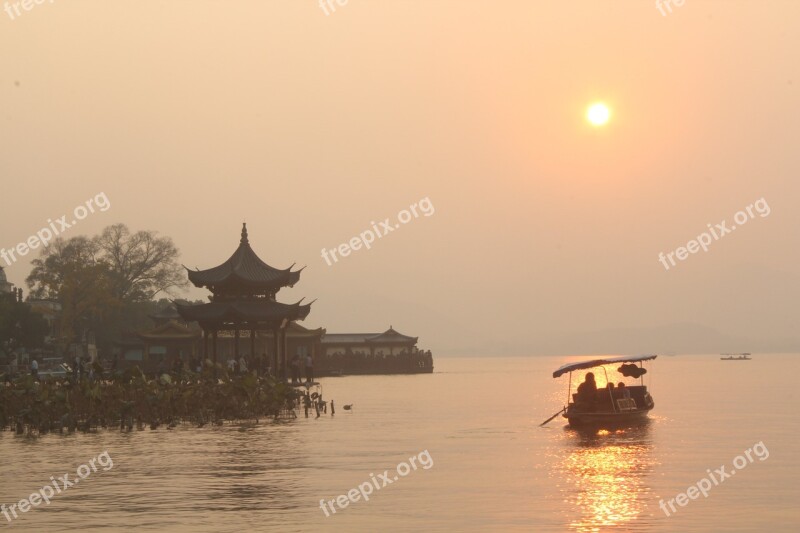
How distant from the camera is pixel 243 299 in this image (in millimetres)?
70500

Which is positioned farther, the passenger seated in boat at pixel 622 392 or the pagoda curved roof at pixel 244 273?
the pagoda curved roof at pixel 244 273

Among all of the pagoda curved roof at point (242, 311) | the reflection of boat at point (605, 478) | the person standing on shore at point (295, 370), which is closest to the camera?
the reflection of boat at point (605, 478)

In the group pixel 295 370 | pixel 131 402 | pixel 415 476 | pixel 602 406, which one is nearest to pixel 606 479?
pixel 415 476

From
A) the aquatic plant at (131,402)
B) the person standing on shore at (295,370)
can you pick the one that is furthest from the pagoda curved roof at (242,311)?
the aquatic plant at (131,402)

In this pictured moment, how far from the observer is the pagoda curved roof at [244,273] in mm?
70188

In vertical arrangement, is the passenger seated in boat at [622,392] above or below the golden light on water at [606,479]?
above

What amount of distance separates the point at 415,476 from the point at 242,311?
41810mm

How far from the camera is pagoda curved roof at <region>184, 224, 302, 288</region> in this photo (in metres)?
70.2

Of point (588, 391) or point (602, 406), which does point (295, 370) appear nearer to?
point (602, 406)

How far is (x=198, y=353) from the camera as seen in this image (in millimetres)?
100875

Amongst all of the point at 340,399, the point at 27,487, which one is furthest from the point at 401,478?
the point at 340,399

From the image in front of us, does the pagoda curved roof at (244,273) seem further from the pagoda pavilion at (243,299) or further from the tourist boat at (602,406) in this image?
the tourist boat at (602,406)

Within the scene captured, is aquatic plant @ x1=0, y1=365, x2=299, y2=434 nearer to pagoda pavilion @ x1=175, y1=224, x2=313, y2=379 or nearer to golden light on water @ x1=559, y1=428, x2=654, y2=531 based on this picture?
golden light on water @ x1=559, y1=428, x2=654, y2=531

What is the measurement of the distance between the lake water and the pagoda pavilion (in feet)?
73.7
